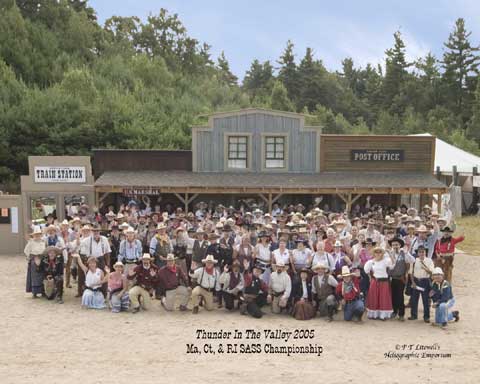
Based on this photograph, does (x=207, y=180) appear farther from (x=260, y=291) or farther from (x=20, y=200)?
(x=260, y=291)

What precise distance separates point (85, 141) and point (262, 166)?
1236 centimetres

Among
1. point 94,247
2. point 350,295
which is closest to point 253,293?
point 350,295

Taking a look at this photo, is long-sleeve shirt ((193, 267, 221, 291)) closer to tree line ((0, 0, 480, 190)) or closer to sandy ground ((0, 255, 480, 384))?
sandy ground ((0, 255, 480, 384))

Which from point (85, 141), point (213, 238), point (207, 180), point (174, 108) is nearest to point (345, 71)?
point (174, 108)

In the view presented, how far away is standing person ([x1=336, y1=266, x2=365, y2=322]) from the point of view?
10508mm

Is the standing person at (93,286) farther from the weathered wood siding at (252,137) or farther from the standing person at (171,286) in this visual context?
the weathered wood siding at (252,137)

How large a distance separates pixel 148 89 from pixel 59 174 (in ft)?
92.2

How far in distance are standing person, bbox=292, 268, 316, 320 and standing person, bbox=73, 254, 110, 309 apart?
4088 millimetres

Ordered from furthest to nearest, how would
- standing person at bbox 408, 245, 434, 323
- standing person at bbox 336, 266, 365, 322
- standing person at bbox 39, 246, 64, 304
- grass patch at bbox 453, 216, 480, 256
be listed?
grass patch at bbox 453, 216, 480, 256 → standing person at bbox 39, 246, 64, 304 → standing person at bbox 408, 245, 434, 323 → standing person at bbox 336, 266, 365, 322

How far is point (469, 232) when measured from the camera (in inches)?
921

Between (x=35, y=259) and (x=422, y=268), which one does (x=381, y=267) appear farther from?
(x=35, y=259)

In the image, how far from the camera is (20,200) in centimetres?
1808

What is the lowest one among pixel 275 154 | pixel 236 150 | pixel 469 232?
pixel 469 232

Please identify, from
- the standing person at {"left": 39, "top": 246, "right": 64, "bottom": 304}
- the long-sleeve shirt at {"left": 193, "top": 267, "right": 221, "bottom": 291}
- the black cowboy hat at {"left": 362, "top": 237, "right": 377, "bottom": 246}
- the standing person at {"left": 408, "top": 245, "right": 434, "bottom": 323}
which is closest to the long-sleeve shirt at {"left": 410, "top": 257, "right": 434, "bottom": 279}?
the standing person at {"left": 408, "top": 245, "right": 434, "bottom": 323}
